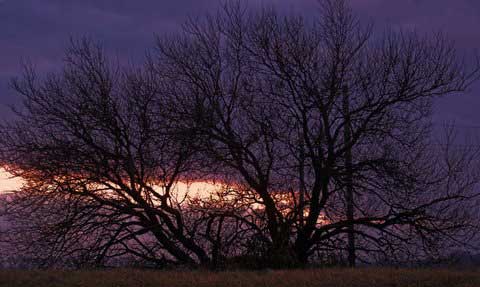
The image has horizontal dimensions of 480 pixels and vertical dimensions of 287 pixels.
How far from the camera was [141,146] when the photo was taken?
20.6 meters

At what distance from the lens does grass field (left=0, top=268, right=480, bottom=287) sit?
11406mm

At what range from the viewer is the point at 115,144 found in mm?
20688

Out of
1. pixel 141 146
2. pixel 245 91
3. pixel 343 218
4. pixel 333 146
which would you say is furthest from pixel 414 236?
pixel 141 146

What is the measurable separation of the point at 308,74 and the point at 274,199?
12.3 feet

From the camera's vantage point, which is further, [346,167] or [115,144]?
[115,144]

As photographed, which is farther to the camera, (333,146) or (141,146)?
(141,146)

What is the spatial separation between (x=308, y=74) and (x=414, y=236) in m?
5.66

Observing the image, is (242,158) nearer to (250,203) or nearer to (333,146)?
(250,203)

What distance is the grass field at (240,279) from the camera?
37.4ft

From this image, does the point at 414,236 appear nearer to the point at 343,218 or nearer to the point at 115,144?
the point at 343,218

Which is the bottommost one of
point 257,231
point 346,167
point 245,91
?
point 257,231

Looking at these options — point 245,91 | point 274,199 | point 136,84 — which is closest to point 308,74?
point 245,91

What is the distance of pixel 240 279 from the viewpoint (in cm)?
1202

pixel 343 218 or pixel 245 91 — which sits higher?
pixel 245 91
